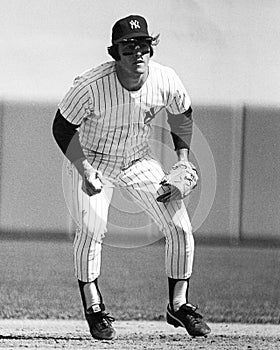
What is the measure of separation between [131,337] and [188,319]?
32 cm

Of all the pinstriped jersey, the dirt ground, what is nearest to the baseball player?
the pinstriped jersey

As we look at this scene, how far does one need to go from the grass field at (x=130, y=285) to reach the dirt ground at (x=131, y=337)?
13cm

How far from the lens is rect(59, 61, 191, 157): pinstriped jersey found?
4.10 metres

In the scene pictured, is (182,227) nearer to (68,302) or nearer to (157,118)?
(157,118)

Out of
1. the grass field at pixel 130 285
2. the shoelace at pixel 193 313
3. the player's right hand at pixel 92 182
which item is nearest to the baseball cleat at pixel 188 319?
the shoelace at pixel 193 313

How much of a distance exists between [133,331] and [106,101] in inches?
39.7

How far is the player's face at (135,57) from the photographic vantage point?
411 centimetres

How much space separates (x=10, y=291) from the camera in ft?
16.6

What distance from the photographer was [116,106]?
4.15m

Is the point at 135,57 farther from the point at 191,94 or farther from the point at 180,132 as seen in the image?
the point at 191,94

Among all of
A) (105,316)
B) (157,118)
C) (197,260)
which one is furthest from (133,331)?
(157,118)

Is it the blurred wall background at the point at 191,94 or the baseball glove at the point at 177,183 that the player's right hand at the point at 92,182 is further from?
the blurred wall background at the point at 191,94

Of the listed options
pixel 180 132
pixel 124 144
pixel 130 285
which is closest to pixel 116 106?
pixel 124 144

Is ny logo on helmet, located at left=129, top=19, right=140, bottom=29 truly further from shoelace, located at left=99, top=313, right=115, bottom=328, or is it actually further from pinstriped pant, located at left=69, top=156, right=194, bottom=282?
shoelace, located at left=99, top=313, right=115, bottom=328
